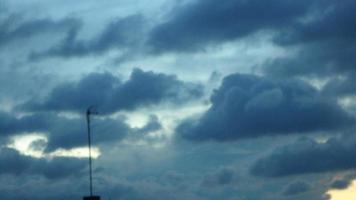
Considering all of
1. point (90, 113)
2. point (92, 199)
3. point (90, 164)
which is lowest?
point (92, 199)

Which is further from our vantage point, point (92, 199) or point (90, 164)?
point (92, 199)

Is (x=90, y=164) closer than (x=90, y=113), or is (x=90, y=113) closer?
(x=90, y=164)

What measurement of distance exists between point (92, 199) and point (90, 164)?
2454 centimetres

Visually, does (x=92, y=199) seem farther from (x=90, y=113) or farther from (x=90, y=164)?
(x=90, y=113)

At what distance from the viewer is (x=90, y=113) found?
117m

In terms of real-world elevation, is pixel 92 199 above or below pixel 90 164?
below

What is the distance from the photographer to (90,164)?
110 metres

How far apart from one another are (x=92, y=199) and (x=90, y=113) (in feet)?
164

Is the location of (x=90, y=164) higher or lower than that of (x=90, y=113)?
lower

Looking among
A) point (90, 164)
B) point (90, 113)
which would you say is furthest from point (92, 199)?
point (90, 113)

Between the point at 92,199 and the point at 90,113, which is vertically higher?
the point at 90,113

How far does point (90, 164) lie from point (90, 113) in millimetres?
28173

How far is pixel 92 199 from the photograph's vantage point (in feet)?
388
